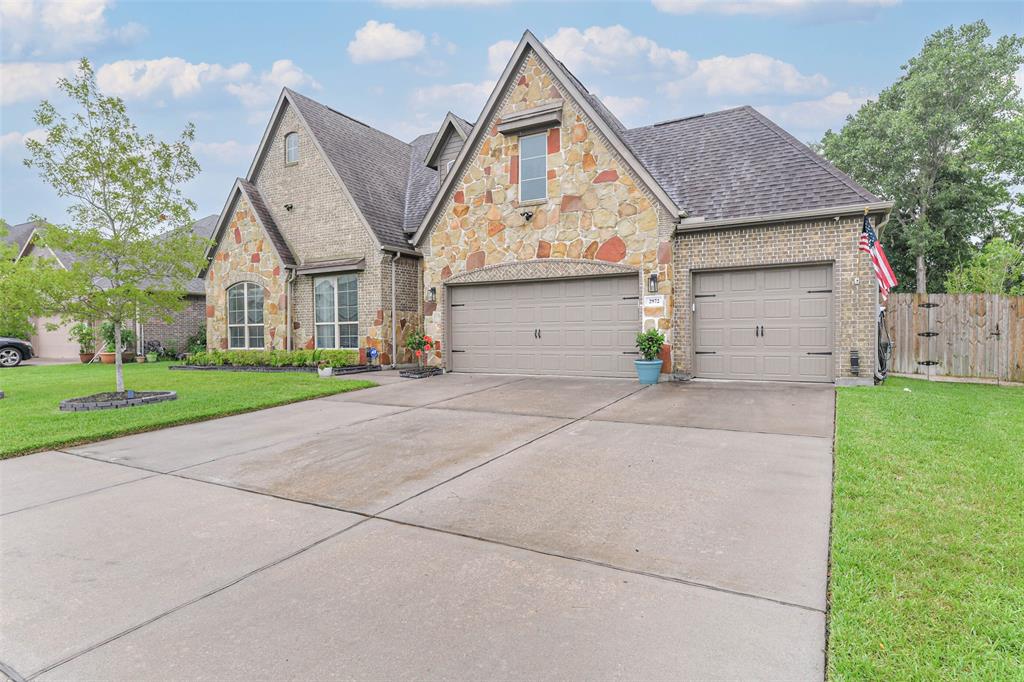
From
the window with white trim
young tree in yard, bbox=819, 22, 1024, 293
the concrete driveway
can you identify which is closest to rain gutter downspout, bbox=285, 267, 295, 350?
the window with white trim

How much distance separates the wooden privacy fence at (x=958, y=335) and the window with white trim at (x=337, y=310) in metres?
13.4

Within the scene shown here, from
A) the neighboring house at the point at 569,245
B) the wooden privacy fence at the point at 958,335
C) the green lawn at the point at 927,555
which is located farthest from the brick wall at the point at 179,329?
the wooden privacy fence at the point at 958,335

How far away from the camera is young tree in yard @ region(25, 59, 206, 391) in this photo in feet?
28.7

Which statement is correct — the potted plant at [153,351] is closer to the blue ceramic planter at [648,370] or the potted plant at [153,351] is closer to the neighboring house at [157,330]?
the neighboring house at [157,330]

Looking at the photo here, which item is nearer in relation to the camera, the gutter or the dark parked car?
the gutter

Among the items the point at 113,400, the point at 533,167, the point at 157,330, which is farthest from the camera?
the point at 157,330

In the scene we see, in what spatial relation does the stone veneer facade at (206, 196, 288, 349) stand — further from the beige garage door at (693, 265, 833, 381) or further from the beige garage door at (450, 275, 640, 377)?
the beige garage door at (693, 265, 833, 381)

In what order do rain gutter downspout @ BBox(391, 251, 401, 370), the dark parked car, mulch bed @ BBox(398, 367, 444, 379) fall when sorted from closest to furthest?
mulch bed @ BBox(398, 367, 444, 379) → rain gutter downspout @ BBox(391, 251, 401, 370) → the dark parked car

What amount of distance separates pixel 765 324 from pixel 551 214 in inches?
202

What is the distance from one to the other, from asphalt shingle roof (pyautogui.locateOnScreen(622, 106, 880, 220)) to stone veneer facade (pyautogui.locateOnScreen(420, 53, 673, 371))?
92 cm

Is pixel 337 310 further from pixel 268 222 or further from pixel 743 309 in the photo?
pixel 743 309

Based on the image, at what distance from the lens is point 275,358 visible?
1488cm

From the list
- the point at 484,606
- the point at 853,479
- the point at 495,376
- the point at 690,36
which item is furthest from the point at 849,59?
the point at 484,606

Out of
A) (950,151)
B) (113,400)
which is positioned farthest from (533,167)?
(950,151)
